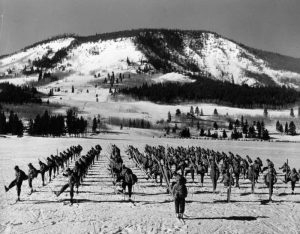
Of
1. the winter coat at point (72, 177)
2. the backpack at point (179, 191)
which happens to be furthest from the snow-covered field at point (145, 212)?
the winter coat at point (72, 177)

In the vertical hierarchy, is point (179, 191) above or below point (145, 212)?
above

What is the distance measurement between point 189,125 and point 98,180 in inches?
Result: 6565

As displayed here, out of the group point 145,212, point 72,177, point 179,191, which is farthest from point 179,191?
point 72,177

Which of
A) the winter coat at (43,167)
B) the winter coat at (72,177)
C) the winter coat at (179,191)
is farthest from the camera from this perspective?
the winter coat at (43,167)

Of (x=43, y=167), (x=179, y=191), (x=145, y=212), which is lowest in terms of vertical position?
(x=145, y=212)

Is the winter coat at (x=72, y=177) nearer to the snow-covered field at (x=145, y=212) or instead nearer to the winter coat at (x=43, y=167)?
the snow-covered field at (x=145, y=212)

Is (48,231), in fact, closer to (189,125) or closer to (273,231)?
(273,231)

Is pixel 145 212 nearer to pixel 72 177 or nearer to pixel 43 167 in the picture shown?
pixel 72 177

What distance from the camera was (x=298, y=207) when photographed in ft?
74.9

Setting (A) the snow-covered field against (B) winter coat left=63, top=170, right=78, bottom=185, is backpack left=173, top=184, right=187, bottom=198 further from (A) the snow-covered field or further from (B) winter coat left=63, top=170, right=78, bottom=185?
(B) winter coat left=63, top=170, right=78, bottom=185

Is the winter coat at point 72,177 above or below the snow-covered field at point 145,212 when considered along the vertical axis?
above

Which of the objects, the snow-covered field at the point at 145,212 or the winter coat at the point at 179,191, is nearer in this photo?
the snow-covered field at the point at 145,212

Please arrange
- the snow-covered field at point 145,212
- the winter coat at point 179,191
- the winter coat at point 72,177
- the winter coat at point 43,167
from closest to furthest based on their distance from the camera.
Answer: the snow-covered field at point 145,212
the winter coat at point 179,191
the winter coat at point 72,177
the winter coat at point 43,167

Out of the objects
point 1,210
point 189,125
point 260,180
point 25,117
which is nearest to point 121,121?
point 189,125
